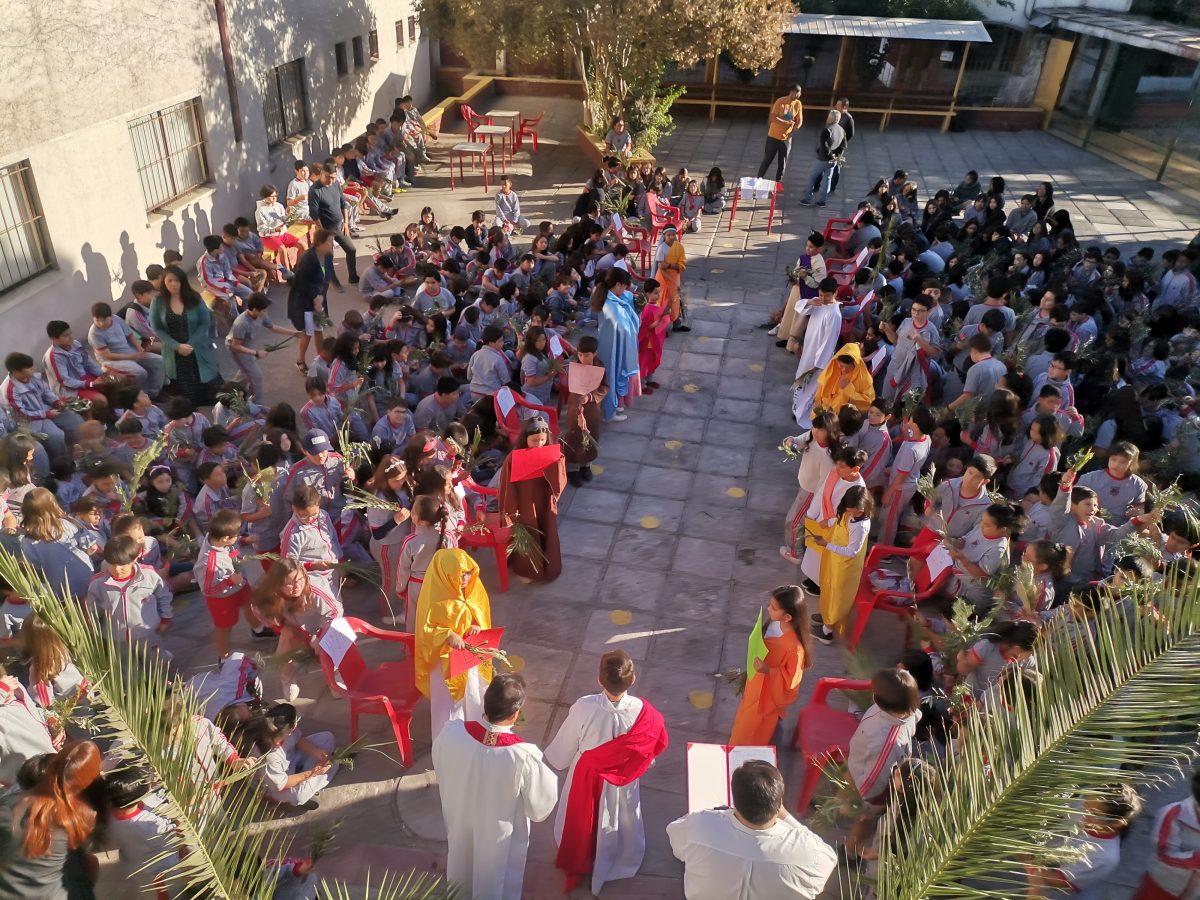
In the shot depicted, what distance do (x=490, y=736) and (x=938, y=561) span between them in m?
3.19

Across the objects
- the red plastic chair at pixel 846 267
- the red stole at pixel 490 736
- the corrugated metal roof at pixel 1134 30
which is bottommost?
the red plastic chair at pixel 846 267

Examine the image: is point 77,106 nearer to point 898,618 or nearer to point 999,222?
point 898,618

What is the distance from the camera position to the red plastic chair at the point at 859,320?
363 inches

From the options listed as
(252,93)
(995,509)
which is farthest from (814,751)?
(252,93)

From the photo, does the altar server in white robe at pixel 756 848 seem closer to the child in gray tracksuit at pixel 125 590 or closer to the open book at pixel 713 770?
the open book at pixel 713 770

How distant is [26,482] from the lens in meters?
5.87

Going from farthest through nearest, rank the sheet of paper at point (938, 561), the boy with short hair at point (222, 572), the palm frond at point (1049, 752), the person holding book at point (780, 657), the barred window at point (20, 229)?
the barred window at point (20, 229) → the sheet of paper at point (938, 561) → the boy with short hair at point (222, 572) → the person holding book at point (780, 657) → the palm frond at point (1049, 752)

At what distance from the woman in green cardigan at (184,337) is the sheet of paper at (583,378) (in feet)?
11.7

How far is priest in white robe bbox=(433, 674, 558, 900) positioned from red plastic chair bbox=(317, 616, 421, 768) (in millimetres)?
987

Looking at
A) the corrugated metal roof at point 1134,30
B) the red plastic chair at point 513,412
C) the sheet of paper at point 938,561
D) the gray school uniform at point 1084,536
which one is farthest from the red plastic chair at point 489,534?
the corrugated metal roof at point 1134,30

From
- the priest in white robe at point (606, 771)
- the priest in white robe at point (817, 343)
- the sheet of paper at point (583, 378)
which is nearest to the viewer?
the priest in white robe at point (606, 771)

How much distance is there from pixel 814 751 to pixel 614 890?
4.21ft

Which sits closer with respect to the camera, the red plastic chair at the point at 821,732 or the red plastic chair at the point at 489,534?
the red plastic chair at the point at 821,732

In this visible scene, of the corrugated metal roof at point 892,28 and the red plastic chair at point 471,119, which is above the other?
the corrugated metal roof at point 892,28
